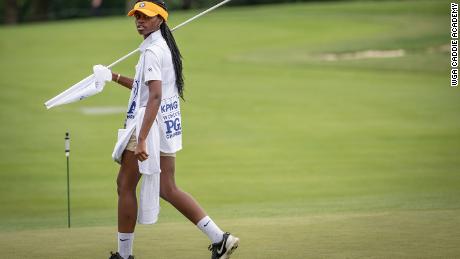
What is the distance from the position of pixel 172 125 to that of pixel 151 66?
1.72 ft

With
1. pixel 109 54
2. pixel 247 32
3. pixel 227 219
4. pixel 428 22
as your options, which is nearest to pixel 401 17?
pixel 428 22

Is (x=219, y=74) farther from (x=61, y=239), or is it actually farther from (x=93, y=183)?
(x=61, y=239)

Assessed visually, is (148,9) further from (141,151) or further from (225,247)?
(225,247)

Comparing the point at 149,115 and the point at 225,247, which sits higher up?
the point at 149,115

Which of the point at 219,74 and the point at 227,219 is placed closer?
the point at 227,219

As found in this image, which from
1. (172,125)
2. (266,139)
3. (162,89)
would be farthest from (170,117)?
(266,139)

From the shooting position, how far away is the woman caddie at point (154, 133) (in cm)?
759

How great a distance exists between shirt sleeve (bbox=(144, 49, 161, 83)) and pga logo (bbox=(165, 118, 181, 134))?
41 centimetres

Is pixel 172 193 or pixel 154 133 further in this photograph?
pixel 172 193

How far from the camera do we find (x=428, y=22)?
43812 mm

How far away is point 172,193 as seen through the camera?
311 inches

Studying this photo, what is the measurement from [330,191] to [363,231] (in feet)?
20.9

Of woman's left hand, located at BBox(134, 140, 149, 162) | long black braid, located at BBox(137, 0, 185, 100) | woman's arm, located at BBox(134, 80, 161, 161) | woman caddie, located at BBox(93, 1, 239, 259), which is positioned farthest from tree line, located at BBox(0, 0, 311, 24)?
woman's left hand, located at BBox(134, 140, 149, 162)

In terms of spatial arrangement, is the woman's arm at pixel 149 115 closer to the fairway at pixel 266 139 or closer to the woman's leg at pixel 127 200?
the woman's leg at pixel 127 200
